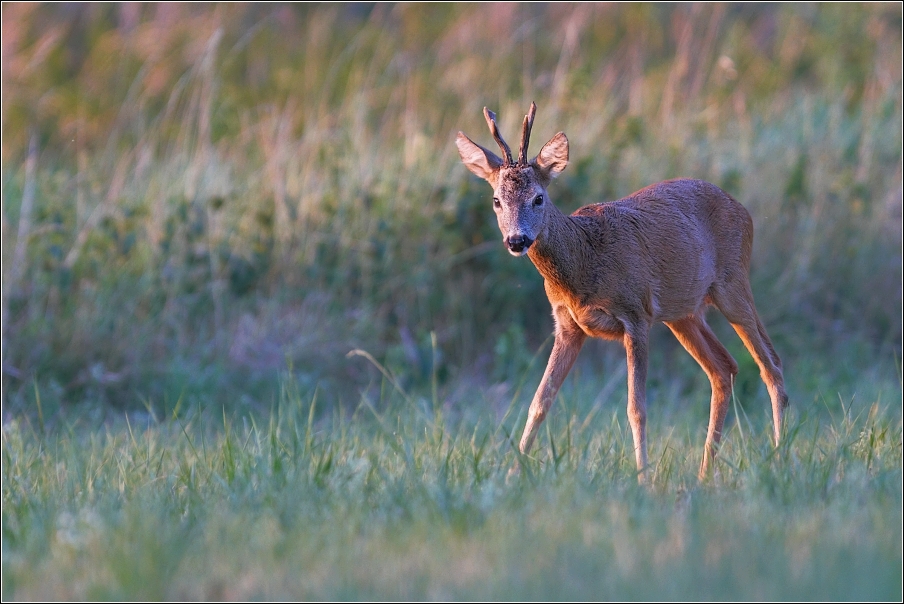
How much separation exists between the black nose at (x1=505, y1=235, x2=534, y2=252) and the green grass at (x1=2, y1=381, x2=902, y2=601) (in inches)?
34.4

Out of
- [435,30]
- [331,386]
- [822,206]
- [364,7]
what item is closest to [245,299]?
[331,386]

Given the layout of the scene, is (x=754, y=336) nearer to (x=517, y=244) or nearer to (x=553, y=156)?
(x=553, y=156)

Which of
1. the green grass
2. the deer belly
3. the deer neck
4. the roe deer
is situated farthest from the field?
the deer neck

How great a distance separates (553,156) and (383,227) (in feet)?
11.0

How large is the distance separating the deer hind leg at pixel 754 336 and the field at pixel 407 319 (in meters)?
0.30

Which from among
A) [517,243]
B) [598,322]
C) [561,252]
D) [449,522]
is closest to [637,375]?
[598,322]

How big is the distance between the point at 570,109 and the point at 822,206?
2138mm

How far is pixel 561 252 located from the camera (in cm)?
537

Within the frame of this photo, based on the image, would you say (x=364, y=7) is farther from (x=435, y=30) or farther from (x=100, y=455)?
(x=100, y=455)

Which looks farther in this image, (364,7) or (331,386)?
(364,7)

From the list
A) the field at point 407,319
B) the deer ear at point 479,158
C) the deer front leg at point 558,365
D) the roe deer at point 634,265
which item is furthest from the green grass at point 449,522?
the deer ear at point 479,158

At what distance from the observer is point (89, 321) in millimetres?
7648

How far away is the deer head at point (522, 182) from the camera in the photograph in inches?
198

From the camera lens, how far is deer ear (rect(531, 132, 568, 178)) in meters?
5.26
